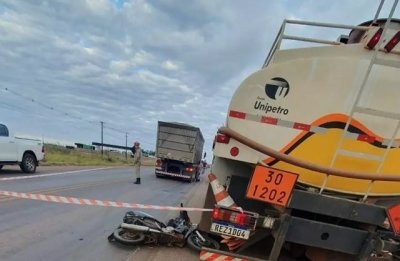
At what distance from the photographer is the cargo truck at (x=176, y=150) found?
974 inches

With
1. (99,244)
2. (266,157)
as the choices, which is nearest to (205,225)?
(99,244)

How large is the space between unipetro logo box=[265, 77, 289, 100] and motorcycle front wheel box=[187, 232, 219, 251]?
2.65 m

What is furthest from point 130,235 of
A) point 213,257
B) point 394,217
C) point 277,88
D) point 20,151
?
point 20,151

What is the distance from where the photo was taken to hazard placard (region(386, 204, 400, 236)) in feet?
15.3

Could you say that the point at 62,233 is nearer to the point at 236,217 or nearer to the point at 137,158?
the point at 236,217

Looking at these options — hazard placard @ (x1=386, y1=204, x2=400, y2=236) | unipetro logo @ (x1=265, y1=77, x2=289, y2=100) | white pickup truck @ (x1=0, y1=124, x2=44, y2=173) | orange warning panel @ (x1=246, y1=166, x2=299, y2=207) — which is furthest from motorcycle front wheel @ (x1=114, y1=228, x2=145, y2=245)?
white pickup truck @ (x1=0, y1=124, x2=44, y2=173)

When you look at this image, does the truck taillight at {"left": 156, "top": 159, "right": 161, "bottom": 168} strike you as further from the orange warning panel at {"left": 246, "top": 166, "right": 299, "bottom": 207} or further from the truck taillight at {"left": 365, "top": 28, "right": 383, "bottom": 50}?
the truck taillight at {"left": 365, "top": 28, "right": 383, "bottom": 50}

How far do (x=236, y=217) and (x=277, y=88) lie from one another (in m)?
1.73

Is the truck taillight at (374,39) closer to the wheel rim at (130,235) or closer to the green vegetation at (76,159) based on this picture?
the wheel rim at (130,235)

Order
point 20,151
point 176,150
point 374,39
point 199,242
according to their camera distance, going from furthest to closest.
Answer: point 176,150 < point 20,151 < point 199,242 < point 374,39

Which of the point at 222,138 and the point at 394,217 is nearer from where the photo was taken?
the point at 394,217

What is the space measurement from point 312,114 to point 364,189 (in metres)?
1.15

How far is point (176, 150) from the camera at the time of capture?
24.8m

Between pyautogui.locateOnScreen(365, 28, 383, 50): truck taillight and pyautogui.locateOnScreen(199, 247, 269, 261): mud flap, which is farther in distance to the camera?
pyautogui.locateOnScreen(199, 247, 269, 261): mud flap
